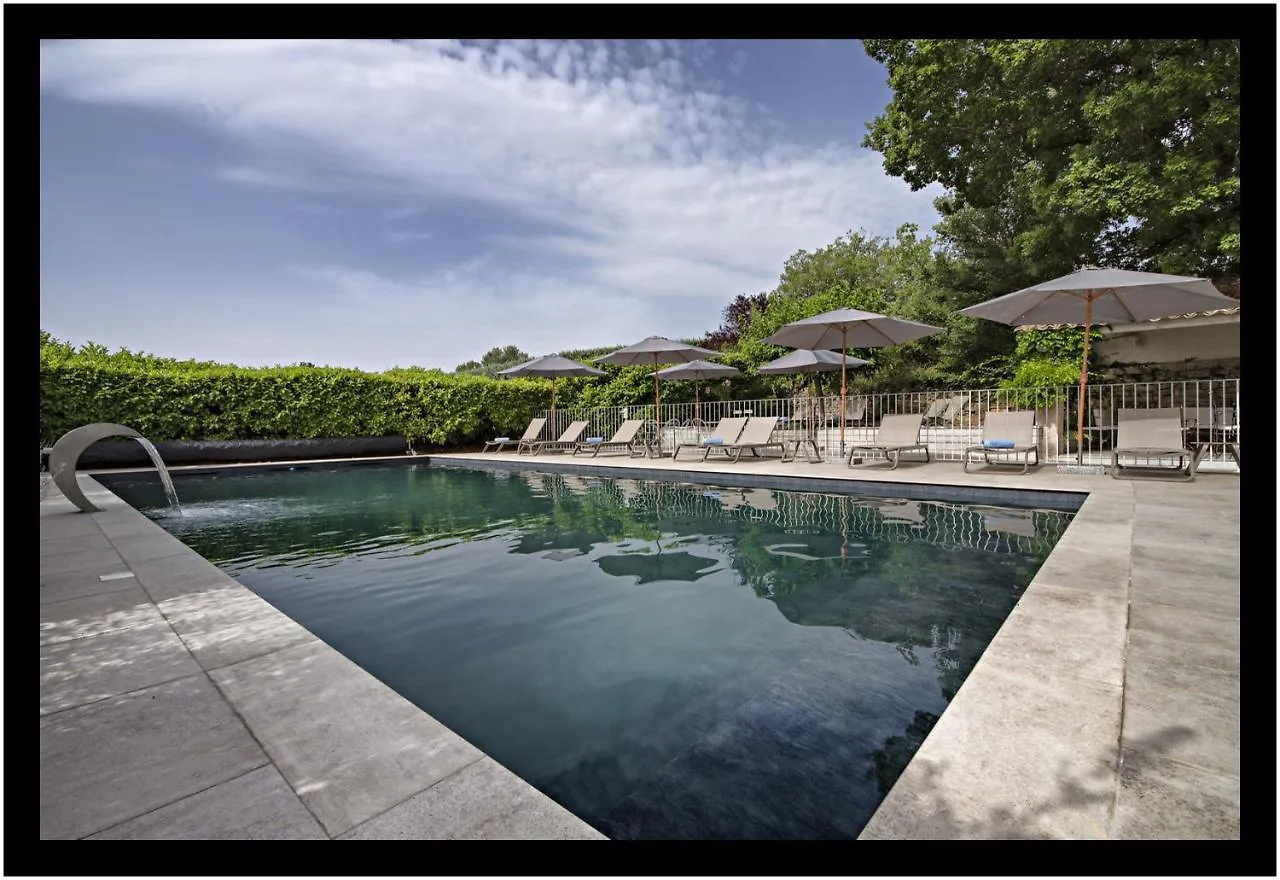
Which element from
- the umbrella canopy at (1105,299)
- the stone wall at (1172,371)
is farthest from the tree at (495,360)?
the umbrella canopy at (1105,299)

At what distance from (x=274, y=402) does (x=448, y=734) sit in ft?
49.0

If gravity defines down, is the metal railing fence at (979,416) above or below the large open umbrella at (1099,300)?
below

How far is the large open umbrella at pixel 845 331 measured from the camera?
959 centimetres

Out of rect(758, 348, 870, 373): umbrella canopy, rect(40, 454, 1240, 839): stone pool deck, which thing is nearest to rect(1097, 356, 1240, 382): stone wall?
rect(758, 348, 870, 373): umbrella canopy

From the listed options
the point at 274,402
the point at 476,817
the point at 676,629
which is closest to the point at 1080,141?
the point at 676,629

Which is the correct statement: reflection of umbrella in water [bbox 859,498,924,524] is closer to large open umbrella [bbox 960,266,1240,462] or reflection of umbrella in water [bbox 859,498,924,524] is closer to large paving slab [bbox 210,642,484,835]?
large open umbrella [bbox 960,266,1240,462]

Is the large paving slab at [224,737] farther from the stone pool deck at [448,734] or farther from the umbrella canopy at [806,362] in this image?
the umbrella canopy at [806,362]

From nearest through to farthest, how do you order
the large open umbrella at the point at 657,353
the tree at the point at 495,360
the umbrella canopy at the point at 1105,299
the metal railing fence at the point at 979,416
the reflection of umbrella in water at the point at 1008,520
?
the reflection of umbrella in water at the point at 1008,520 → the umbrella canopy at the point at 1105,299 → the metal railing fence at the point at 979,416 → the large open umbrella at the point at 657,353 → the tree at the point at 495,360

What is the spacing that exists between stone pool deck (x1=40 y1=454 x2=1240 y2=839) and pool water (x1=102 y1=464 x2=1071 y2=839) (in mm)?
460

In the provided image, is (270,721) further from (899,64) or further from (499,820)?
(899,64)

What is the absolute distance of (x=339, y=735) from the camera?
1832mm

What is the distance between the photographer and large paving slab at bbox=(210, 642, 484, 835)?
154 centimetres

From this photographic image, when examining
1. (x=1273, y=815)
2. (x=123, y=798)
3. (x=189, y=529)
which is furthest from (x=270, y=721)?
(x=189, y=529)

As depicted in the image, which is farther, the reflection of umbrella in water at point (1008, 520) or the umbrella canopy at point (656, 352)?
the umbrella canopy at point (656, 352)
